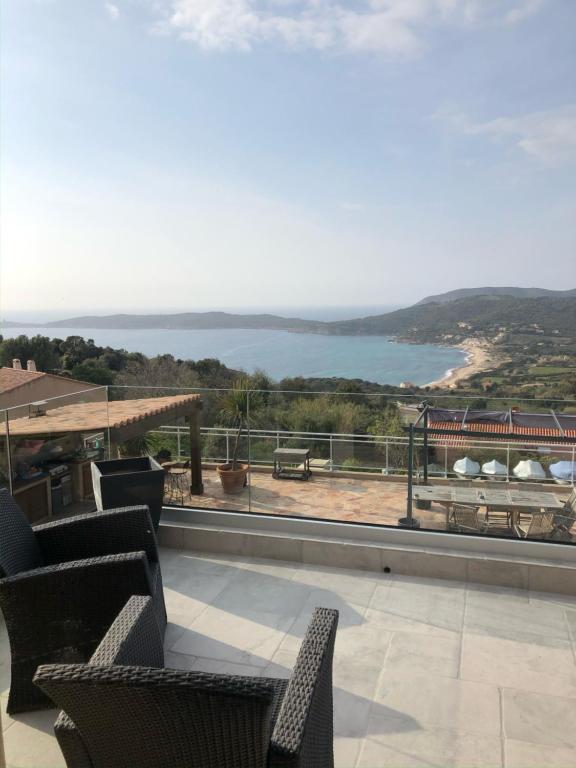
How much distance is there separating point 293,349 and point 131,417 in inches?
954

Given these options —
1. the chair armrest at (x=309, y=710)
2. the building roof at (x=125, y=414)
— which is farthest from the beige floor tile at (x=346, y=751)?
the building roof at (x=125, y=414)

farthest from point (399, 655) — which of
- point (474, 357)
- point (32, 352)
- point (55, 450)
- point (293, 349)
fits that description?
point (293, 349)

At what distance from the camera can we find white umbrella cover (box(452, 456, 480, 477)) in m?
4.06

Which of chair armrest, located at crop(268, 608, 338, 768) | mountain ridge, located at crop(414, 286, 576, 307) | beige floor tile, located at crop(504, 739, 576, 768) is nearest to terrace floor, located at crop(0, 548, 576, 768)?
beige floor tile, located at crop(504, 739, 576, 768)

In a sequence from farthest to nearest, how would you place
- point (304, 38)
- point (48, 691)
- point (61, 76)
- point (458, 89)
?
point (458, 89)
point (304, 38)
point (61, 76)
point (48, 691)

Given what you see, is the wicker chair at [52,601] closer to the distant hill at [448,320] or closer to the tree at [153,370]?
the tree at [153,370]

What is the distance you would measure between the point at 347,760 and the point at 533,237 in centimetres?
1912

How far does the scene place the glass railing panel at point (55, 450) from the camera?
3.92 m

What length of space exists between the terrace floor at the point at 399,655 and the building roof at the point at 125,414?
1110 millimetres

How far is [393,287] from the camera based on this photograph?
78.9 feet

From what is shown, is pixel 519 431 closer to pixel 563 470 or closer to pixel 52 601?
pixel 563 470

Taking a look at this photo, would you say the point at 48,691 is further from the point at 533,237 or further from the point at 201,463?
the point at 533,237

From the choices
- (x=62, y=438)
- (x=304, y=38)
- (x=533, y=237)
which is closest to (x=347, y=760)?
(x=62, y=438)

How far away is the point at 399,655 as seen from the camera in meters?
3.01
